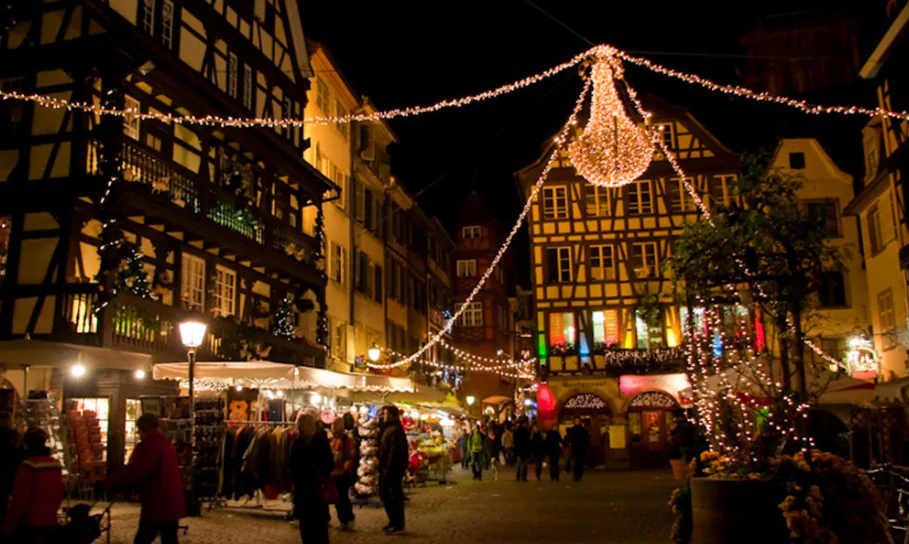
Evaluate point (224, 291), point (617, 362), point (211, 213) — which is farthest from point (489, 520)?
point (617, 362)

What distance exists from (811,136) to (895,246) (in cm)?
969

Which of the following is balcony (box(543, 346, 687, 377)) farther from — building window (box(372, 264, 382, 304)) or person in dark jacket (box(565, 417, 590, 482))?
person in dark jacket (box(565, 417, 590, 482))

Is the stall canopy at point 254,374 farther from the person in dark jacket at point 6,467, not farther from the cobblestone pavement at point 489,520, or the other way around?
the person in dark jacket at point 6,467

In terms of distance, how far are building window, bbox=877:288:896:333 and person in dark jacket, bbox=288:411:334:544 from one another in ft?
73.6

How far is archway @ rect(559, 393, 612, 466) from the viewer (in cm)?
3956

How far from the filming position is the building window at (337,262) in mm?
30911

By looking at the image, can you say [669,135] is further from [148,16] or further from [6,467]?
[6,467]

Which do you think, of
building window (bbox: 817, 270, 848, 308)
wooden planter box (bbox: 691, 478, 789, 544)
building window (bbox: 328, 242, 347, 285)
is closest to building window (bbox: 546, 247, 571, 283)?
building window (bbox: 817, 270, 848, 308)

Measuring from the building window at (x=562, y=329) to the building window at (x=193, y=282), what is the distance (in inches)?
823

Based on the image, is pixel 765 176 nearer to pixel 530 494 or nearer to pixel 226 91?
pixel 530 494

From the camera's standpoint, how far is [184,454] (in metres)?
14.2

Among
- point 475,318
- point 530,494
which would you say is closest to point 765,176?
point 530,494

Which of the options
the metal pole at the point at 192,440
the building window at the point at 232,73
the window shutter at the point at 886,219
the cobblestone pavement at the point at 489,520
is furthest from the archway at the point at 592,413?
the metal pole at the point at 192,440

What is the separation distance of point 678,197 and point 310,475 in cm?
3264
